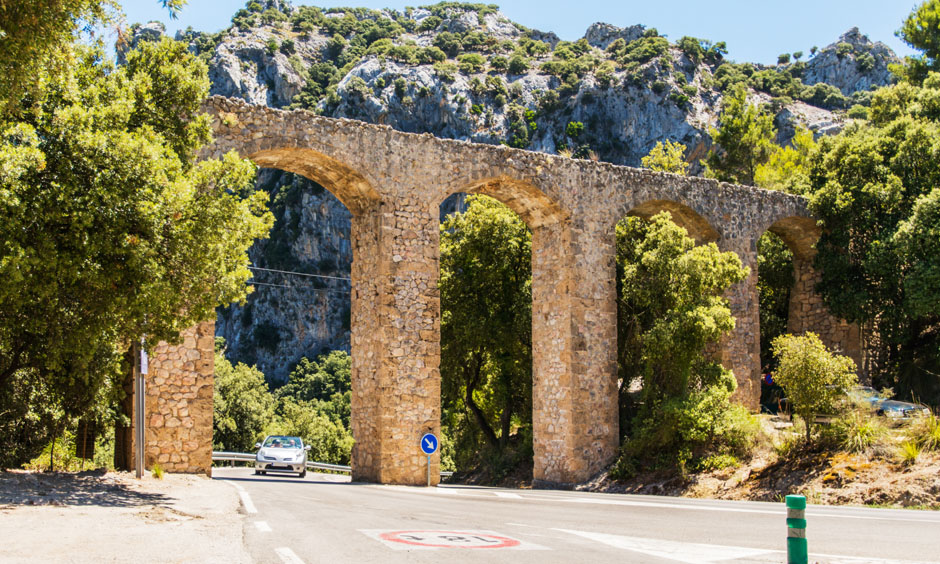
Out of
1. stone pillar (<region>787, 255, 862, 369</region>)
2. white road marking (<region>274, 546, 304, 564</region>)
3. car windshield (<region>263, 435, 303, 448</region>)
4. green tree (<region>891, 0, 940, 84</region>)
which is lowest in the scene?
car windshield (<region>263, 435, 303, 448</region>)

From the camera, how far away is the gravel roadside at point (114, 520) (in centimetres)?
614

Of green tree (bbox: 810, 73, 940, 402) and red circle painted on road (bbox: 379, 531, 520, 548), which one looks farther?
green tree (bbox: 810, 73, 940, 402)

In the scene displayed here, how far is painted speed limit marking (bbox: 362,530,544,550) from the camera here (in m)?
6.86

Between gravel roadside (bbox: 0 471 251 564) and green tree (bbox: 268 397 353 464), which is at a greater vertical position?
gravel roadside (bbox: 0 471 251 564)

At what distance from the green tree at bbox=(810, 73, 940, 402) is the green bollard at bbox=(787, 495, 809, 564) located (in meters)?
20.0

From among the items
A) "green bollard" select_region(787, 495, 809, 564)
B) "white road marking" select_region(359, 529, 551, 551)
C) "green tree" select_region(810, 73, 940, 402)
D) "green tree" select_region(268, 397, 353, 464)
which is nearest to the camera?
"green bollard" select_region(787, 495, 809, 564)

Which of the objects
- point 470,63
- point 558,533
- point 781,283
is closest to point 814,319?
point 781,283

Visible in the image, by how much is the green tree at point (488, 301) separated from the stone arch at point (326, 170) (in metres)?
7.55

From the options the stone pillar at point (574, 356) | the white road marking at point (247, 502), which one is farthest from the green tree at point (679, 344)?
the white road marking at point (247, 502)

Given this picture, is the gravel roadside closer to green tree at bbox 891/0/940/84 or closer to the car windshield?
the car windshield

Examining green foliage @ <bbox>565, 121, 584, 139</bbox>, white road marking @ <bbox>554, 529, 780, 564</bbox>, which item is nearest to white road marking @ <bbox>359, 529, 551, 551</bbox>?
white road marking @ <bbox>554, 529, 780, 564</bbox>

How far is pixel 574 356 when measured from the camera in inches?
819

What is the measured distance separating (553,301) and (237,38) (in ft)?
329

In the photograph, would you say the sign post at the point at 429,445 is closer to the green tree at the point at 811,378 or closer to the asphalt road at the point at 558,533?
the asphalt road at the point at 558,533
